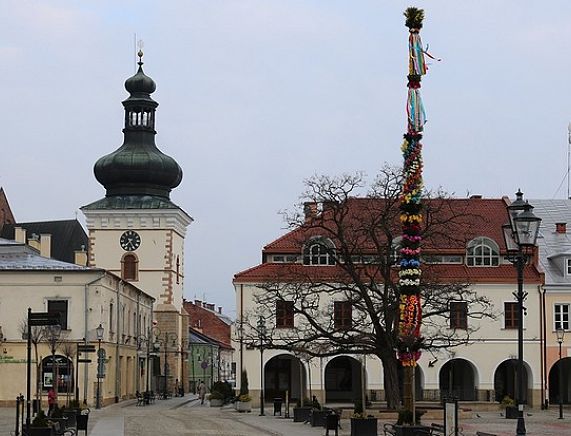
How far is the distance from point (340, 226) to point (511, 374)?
22.4m

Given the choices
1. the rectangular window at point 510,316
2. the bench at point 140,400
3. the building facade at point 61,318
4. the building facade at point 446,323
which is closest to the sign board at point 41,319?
the building facade at point 446,323

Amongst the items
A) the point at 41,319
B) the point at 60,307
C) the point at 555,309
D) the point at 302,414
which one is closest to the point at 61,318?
the point at 60,307

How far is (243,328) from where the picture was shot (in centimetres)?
5697

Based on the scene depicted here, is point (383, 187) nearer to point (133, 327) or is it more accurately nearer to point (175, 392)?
point (133, 327)

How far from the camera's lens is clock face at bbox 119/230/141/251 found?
81.5m

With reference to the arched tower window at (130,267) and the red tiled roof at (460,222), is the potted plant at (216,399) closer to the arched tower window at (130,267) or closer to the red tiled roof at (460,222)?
the red tiled roof at (460,222)

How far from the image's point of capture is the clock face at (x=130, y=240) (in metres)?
81.5

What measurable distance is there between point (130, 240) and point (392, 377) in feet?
142

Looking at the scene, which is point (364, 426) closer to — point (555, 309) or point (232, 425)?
point (232, 425)

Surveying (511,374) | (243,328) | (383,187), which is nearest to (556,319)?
(511,374)

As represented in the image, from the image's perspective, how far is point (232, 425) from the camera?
39281 mm

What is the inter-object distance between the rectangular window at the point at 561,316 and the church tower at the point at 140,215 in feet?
104

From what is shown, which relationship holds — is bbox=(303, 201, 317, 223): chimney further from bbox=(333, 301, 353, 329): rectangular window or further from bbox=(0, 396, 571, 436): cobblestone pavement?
bbox=(333, 301, 353, 329): rectangular window

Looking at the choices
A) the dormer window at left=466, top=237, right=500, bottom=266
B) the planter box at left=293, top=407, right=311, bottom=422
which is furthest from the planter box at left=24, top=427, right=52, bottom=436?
the dormer window at left=466, top=237, right=500, bottom=266
